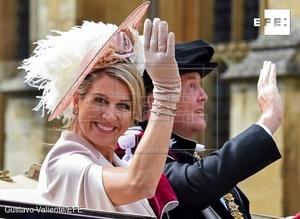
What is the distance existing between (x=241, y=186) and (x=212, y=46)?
1.40ft

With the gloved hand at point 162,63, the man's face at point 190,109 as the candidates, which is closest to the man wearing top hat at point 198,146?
the man's face at point 190,109

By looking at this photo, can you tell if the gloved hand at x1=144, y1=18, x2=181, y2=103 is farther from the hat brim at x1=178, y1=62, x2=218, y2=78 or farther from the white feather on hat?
the hat brim at x1=178, y1=62, x2=218, y2=78

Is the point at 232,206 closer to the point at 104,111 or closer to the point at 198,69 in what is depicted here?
the point at 198,69

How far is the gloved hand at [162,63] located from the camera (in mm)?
2305

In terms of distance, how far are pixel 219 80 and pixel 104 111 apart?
0.44 meters

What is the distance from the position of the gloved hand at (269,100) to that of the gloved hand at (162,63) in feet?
1.01

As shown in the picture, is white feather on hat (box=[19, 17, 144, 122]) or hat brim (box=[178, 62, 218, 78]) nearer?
white feather on hat (box=[19, 17, 144, 122])

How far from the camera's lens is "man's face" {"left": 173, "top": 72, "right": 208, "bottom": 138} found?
2564mm

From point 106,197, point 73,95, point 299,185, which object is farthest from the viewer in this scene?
point 299,185

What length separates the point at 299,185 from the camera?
2.72 meters

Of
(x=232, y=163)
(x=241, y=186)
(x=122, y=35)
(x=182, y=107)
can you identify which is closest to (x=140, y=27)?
(x=122, y=35)

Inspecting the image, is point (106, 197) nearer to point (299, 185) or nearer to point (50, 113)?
point (50, 113)

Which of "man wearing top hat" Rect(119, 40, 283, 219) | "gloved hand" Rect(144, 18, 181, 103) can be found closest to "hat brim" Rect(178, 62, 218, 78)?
"man wearing top hat" Rect(119, 40, 283, 219)

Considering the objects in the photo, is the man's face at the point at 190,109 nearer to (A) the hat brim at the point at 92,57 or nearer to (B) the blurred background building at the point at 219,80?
(B) the blurred background building at the point at 219,80
